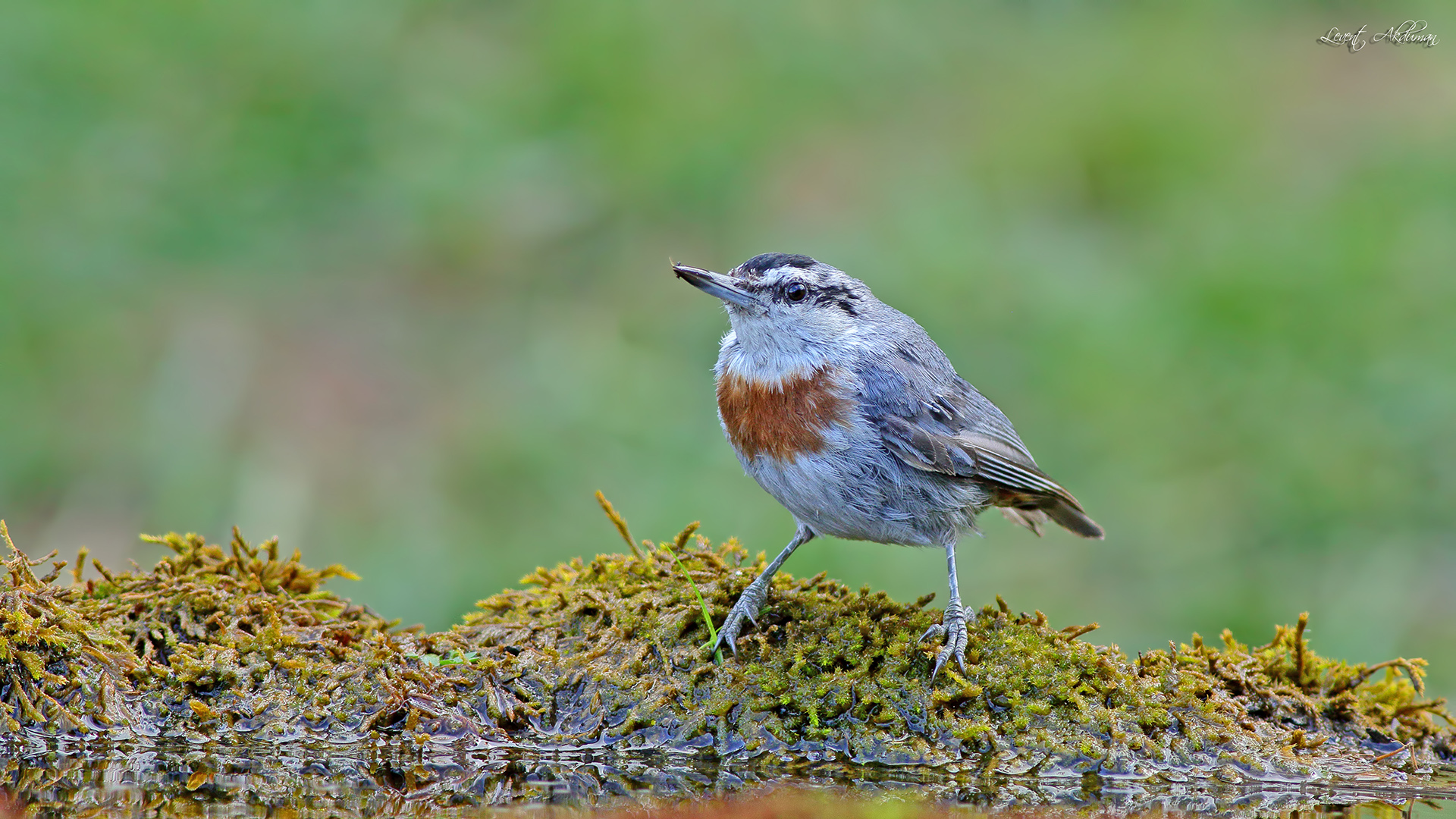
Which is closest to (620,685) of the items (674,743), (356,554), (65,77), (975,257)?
(674,743)

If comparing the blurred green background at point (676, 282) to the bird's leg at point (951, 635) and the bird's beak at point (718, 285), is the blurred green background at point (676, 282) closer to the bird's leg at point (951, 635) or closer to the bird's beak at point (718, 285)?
the bird's beak at point (718, 285)

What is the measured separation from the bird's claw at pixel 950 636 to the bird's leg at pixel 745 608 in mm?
627

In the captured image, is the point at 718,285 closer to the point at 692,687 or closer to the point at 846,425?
the point at 846,425

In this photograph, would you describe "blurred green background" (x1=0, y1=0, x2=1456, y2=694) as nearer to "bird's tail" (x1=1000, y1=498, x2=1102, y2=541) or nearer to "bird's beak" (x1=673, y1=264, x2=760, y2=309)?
"bird's tail" (x1=1000, y1=498, x2=1102, y2=541)

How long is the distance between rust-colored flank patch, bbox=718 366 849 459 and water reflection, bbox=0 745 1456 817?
49.5 inches

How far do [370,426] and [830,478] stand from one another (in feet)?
18.6

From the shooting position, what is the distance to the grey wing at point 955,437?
5.08 meters

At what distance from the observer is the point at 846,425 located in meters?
5.03

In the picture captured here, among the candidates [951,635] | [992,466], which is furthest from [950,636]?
[992,466]

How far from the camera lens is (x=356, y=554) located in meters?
8.52

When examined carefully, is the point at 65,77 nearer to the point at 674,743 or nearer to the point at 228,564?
the point at 228,564

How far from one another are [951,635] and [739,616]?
0.77m

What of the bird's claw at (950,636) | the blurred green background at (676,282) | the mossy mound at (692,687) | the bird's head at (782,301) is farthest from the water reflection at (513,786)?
the blurred green background at (676,282)

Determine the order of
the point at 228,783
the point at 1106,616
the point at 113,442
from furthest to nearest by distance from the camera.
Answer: the point at 113,442 → the point at 1106,616 → the point at 228,783
